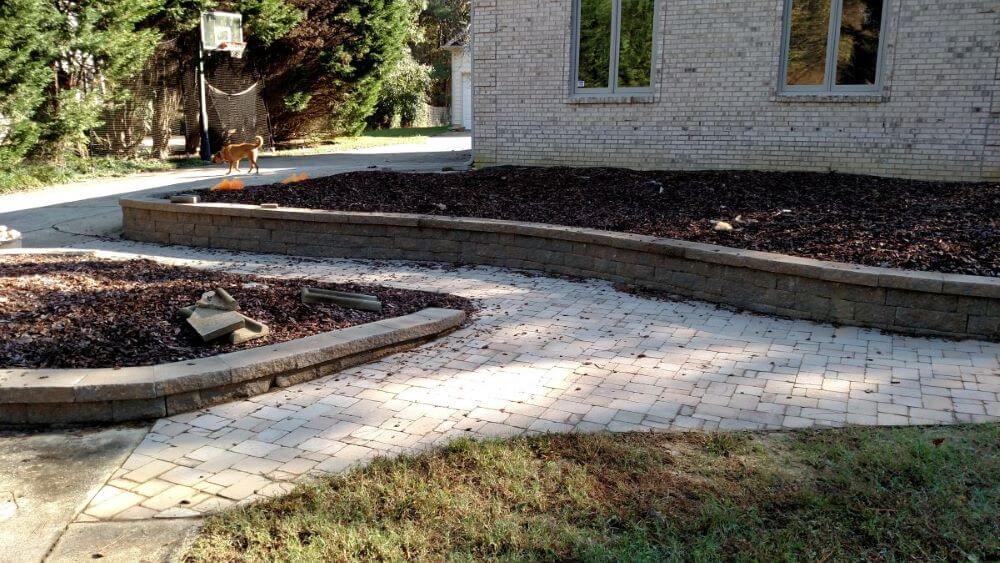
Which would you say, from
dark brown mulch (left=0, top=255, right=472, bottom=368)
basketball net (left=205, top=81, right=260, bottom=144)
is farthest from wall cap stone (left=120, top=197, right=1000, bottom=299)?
basketball net (left=205, top=81, right=260, bottom=144)

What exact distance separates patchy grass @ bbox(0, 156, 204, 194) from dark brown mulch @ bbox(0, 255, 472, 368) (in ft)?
26.1

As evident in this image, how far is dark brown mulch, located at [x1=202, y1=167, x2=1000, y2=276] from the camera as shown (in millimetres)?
6148

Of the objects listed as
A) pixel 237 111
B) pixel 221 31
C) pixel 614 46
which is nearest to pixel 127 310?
pixel 614 46

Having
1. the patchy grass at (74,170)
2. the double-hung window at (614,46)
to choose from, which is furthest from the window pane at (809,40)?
the patchy grass at (74,170)

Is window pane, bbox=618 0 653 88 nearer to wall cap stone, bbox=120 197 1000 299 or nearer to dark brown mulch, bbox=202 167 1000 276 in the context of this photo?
dark brown mulch, bbox=202 167 1000 276

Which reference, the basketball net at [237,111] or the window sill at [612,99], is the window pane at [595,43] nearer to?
the window sill at [612,99]

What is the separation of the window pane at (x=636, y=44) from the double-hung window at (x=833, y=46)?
190 cm

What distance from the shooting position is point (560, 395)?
4129 millimetres

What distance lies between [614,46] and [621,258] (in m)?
5.67

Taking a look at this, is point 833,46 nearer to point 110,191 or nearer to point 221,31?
point 110,191

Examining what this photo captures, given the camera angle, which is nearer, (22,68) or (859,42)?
(859,42)

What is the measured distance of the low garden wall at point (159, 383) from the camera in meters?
3.64

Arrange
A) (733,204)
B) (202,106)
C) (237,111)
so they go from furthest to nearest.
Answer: (237,111) < (202,106) < (733,204)

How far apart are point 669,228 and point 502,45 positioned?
18.9 feet
